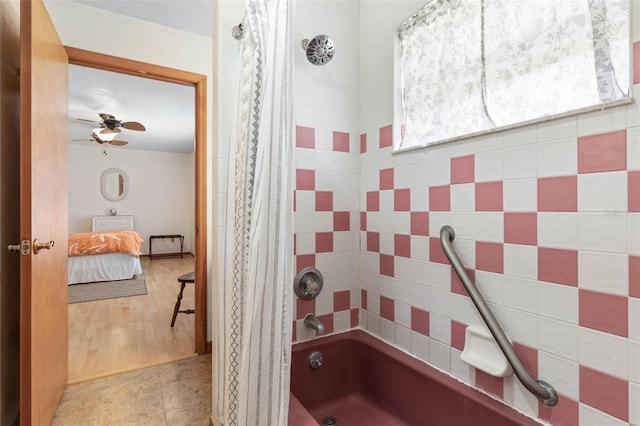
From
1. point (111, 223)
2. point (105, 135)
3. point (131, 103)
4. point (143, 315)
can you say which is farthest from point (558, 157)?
point (111, 223)

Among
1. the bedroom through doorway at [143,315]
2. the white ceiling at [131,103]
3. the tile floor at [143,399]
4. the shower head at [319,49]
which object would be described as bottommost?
the tile floor at [143,399]

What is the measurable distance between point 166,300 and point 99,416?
2139 millimetres

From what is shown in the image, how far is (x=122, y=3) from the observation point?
6.78 ft

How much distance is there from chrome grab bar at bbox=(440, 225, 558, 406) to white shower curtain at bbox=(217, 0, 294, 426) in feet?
2.01

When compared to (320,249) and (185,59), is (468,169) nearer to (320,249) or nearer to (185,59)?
(320,249)

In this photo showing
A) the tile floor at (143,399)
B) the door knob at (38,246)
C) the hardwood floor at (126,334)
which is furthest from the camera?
the hardwood floor at (126,334)

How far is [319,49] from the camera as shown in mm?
1385

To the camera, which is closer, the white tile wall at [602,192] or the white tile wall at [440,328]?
the white tile wall at [602,192]

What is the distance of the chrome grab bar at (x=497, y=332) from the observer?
0.91 metres

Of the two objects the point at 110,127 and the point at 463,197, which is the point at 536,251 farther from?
the point at 110,127

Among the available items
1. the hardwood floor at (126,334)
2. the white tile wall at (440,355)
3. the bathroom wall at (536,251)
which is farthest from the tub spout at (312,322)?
the hardwood floor at (126,334)

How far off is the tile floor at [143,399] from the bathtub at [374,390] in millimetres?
603

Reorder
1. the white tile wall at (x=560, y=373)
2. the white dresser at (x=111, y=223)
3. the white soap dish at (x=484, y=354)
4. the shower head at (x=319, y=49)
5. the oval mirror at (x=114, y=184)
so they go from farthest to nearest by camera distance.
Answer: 1. the oval mirror at (x=114, y=184)
2. the white dresser at (x=111, y=223)
3. the shower head at (x=319, y=49)
4. the white soap dish at (x=484, y=354)
5. the white tile wall at (x=560, y=373)

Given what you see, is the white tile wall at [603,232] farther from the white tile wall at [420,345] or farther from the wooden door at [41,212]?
the wooden door at [41,212]
